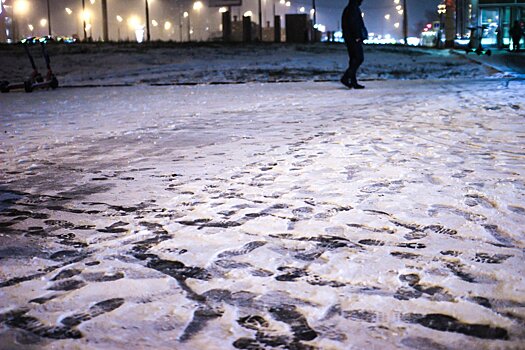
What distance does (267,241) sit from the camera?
2.72 metres

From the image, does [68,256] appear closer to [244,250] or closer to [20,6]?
[244,250]

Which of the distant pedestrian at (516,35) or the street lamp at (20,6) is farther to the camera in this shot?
the street lamp at (20,6)

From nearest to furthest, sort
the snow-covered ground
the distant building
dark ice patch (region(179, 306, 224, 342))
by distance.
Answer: dark ice patch (region(179, 306, 224, 342)) → the snow-covered ground → the distant building

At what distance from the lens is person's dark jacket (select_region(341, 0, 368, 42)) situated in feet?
40.0

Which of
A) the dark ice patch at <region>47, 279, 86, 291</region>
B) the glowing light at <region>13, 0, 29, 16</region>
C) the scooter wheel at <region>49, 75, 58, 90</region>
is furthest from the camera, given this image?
the glowing light at <region>13, 0, 29, 16</region>

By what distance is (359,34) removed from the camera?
12.3 metres

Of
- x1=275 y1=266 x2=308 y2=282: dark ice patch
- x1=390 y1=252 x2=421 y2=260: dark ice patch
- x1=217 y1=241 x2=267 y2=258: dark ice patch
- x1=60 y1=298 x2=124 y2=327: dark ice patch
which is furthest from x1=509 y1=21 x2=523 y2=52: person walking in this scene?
x1=60 y1=298 x2=124 y2=327: dark ice patch

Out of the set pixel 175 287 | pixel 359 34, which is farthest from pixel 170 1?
pixel 175 287

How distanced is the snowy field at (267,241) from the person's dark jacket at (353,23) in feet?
22.3

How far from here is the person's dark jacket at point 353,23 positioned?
12.2m

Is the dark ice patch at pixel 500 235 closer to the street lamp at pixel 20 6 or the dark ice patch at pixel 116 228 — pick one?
the dark ice patch at pixel 116 228

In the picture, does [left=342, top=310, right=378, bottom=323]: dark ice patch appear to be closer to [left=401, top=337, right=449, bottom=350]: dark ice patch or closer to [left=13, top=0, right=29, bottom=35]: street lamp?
[left=401, top=337, right=449, bottom=350]: dark ice patch

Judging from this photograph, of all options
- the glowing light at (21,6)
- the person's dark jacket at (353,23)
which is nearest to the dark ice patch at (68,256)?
the person's dark jacket at (353,23)

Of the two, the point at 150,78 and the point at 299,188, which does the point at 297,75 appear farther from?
the point at 299,188
